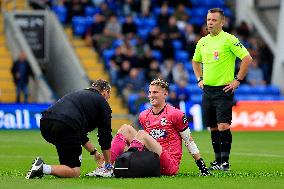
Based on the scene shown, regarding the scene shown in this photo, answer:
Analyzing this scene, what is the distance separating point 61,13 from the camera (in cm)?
3416

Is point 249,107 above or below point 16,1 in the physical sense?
below

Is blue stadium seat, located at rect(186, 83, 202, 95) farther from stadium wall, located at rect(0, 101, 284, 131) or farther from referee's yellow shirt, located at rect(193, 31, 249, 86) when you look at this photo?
referee's yellow shirt, located at rect(193, 31, 249, 86)

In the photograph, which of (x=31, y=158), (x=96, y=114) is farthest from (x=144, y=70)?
(x=96, y=114)

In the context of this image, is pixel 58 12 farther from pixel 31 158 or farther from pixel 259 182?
pixel 259 182

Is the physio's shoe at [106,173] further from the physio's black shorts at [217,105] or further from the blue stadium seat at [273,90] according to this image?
the blue stadium seat at [273,90]

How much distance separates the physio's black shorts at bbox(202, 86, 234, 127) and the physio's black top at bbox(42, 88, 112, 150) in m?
2.69

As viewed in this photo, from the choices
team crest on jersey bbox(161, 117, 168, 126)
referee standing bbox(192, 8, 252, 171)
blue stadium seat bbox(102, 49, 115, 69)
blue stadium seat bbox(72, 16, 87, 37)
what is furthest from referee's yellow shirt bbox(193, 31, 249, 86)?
blue stadium seat bbox(72, 16, 87, 37)

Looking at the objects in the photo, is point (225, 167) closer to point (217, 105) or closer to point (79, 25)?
point (217, 105)

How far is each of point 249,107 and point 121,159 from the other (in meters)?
17.6

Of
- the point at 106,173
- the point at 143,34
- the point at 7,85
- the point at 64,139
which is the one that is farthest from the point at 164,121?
the point at 143,34

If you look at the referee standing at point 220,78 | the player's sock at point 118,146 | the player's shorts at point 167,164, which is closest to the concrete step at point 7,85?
the referee standing at point 220,78

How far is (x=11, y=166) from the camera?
15.8 m

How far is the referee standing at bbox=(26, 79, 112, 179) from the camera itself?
12938 millimetres

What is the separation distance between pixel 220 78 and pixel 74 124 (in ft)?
11.0
